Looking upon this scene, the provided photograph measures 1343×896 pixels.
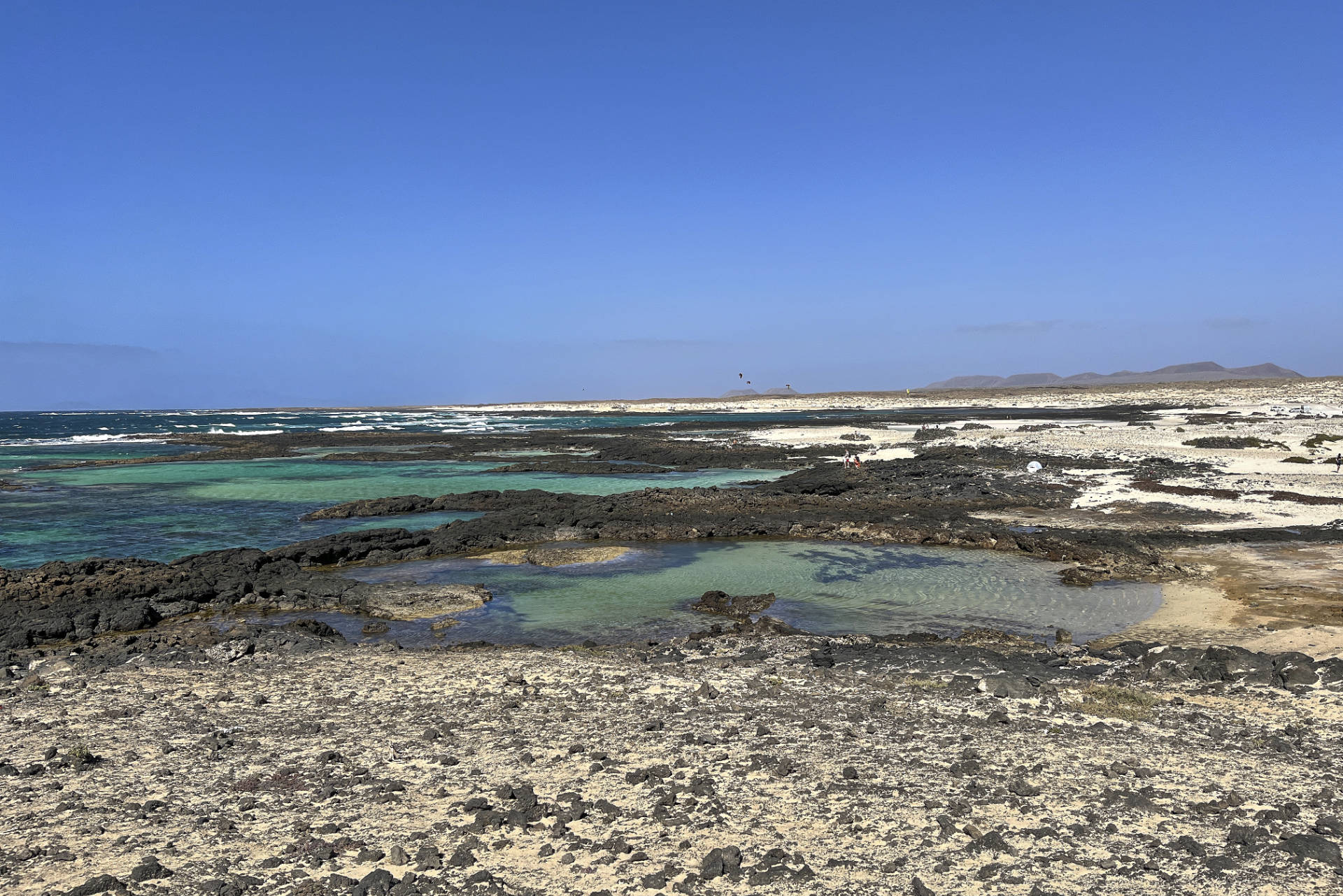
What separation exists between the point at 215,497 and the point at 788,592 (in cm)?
2430

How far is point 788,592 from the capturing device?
48.2 feet

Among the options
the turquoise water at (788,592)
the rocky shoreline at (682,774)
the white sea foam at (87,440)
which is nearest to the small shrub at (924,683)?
the rocky shoreline at (682,774)

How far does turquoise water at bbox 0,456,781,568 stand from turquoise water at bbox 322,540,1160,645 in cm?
698

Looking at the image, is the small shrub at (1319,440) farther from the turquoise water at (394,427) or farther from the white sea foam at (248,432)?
the white sea foam at (248,432)

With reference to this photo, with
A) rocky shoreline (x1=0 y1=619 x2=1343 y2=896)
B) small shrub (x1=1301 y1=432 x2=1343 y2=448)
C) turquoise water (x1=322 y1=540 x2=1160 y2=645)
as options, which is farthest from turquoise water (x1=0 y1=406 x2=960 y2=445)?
rocky shoreline (x1=0 y1=619 x2=1343 y2=896)

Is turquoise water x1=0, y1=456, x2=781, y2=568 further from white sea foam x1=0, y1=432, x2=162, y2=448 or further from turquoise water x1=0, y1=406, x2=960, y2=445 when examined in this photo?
turquoise water x1=0, y1=406, x2=960, y2=445

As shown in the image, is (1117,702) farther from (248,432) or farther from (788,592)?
(248,432)

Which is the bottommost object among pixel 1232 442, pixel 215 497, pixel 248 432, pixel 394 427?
pixel 215 497

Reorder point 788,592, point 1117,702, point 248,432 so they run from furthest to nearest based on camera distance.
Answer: point 248,432, point 788,592, point 1117,702

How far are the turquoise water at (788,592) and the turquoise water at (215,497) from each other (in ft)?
22.9

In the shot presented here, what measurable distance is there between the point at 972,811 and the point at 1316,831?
224 cm

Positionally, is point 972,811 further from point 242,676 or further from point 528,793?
point 242,676

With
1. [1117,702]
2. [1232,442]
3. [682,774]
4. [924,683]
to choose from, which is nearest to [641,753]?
[682,774]

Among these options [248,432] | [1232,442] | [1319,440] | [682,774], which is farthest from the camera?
[248,432]
